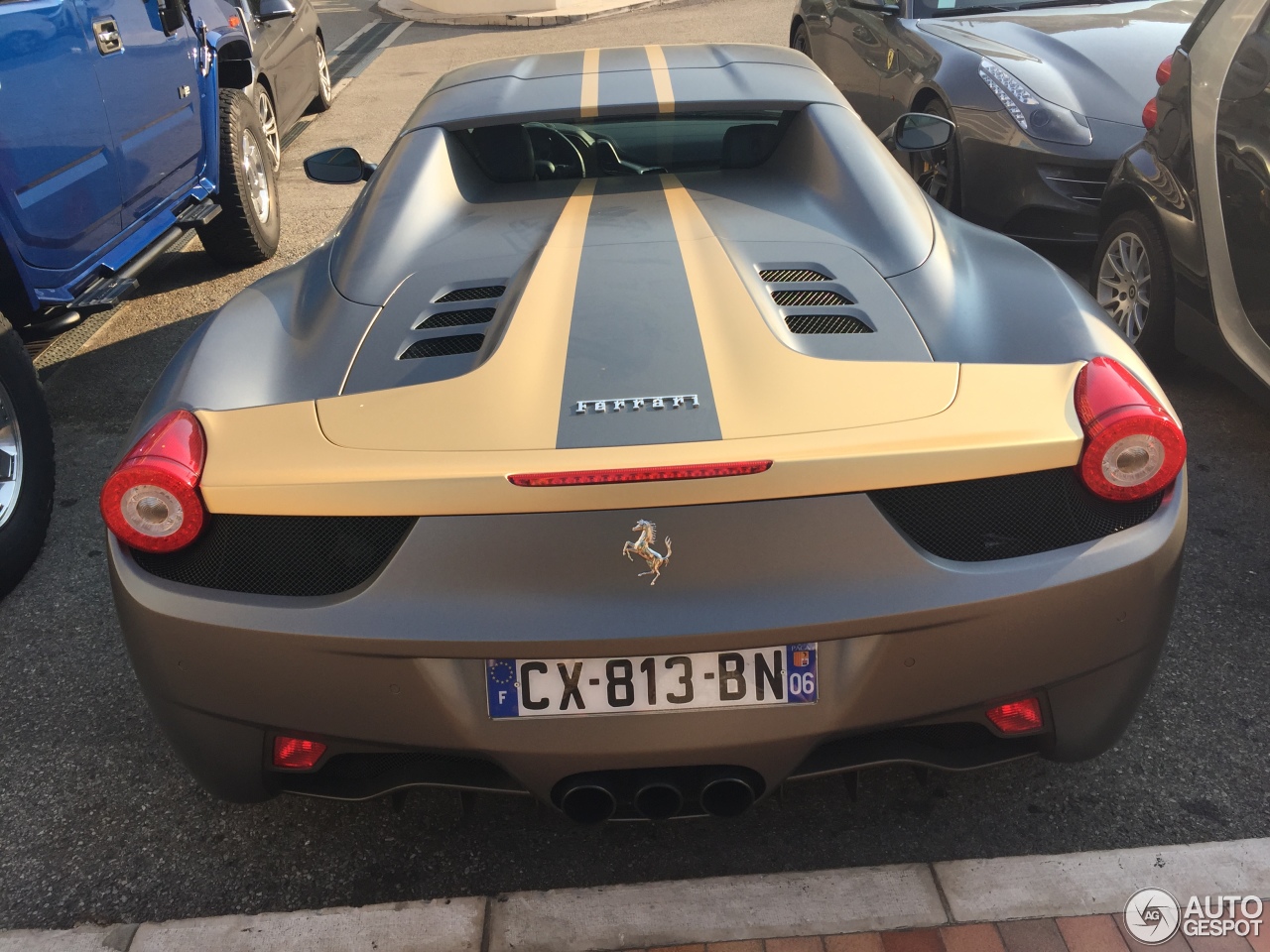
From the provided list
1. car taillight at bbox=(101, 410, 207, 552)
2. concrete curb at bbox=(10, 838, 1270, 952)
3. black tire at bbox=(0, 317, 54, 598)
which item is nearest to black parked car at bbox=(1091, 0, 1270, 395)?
concrete curb at bbox=(10, 838, 1270, 952)

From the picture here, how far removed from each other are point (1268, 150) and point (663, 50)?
1830mm

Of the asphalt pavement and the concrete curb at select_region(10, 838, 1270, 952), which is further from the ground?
the concrete curb at select_region(10, 838, 1270, 952)

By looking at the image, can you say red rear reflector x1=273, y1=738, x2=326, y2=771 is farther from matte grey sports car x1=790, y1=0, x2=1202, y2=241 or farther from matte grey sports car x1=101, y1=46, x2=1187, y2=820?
matte grey sports car x1=790, y1=0, x2=1202, y2=241

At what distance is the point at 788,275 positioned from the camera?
2428 mm

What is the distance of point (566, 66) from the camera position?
11.4 ft

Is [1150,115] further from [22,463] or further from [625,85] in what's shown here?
[22,463]

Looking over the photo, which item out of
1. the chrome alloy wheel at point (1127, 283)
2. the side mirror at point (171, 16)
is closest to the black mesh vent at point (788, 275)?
the chrome alloy wheel at point (1127, 283)

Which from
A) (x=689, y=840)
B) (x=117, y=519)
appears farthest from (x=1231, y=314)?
(x=117, y=519)

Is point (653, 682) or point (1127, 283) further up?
point (653, 682)

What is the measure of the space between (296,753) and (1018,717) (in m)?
1.29

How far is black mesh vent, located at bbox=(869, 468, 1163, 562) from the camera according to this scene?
1873mm

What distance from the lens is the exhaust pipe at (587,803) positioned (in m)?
1.97
